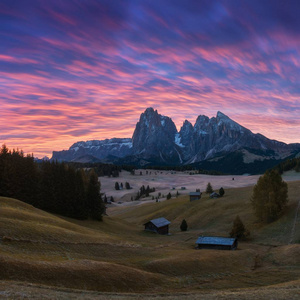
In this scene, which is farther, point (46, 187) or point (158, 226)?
point (158, 226)

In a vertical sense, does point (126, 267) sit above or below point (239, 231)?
above

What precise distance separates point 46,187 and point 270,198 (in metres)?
59.5

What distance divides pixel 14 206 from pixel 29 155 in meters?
23.7

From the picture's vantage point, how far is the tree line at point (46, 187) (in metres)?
67.6

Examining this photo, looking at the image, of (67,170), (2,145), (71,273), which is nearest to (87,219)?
(67,170)

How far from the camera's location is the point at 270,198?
7450cm

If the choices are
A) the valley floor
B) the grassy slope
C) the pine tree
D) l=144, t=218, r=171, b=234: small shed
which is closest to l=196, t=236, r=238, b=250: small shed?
the grassy slope

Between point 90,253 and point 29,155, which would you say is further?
point 29,155

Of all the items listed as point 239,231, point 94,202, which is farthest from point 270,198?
point 94,202

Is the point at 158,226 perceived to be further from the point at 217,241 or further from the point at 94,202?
the point at 217,241

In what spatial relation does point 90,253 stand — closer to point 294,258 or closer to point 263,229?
point 294,258

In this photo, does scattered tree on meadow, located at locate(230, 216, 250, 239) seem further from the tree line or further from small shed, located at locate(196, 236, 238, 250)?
the tree line

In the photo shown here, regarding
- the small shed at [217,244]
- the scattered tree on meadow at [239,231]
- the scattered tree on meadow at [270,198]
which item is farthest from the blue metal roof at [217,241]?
the scattered tree on meadow at [270,198]

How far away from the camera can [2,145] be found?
70.9 meters
